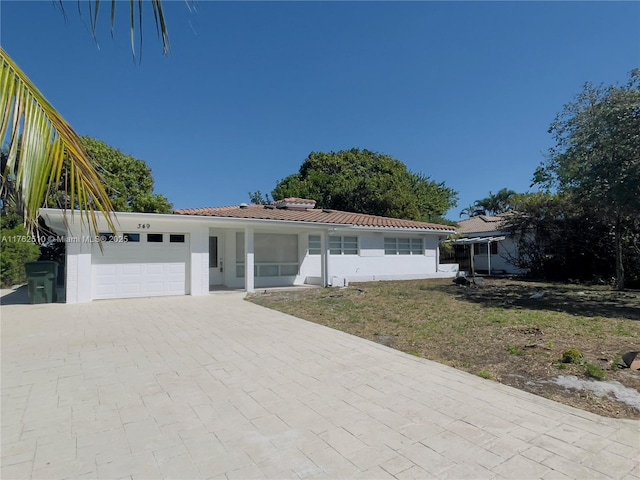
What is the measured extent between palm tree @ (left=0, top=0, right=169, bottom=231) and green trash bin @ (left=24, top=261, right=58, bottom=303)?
12050 millimetres

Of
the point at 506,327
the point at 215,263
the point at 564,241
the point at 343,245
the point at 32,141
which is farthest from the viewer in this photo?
the point at 564,241

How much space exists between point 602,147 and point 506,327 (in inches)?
285

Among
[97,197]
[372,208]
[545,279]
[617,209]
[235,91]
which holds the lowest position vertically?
[545,279]

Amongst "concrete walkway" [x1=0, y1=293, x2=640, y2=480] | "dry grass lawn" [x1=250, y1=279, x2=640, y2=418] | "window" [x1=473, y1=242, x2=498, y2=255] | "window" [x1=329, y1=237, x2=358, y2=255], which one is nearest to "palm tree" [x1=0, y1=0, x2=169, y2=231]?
"concrete walkway" [x1=0, y1=293, x2=640, y2=480]

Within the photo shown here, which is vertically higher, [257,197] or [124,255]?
[257,197]

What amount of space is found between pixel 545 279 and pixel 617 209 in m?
10.2

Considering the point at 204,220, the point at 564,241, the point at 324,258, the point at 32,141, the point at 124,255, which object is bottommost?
the point at 324,258

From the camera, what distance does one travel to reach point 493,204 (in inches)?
2288

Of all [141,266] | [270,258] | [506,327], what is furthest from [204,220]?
[506,327]

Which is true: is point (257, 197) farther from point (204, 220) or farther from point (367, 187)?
point (204, 220)

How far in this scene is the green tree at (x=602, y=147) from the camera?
9930mm

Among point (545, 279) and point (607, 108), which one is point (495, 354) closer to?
point (607, 108)

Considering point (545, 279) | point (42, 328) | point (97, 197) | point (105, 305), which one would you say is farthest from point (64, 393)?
point (545, 279)

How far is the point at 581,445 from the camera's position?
3018 mm
